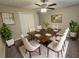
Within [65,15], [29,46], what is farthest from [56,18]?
[29,46]

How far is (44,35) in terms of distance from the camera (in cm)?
166

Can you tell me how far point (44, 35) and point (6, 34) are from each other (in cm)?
62

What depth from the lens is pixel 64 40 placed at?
156 cm

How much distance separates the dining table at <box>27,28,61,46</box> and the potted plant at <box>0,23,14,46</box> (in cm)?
30

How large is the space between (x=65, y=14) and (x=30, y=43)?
0.75 metres

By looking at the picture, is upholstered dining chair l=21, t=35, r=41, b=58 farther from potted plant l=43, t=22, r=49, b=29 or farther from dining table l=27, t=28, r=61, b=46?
potted plant l=43, t=22, r=49, b=29

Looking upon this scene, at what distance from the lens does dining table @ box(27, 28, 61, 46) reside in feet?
5.33

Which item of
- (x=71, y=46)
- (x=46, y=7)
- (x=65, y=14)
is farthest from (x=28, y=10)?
(x=71, y=46)

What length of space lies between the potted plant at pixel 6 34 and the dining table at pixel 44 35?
304 mm

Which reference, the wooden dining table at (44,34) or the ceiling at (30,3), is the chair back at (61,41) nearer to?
the wooden dining table at (44,34)

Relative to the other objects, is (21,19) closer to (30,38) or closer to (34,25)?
(34,25)

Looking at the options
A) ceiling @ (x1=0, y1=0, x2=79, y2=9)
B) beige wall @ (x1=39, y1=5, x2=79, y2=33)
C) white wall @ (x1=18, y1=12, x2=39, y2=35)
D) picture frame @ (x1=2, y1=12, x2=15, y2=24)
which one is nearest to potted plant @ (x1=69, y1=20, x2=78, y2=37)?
beige wall @ (x1=39, y1=5, x2=79, y2=33)

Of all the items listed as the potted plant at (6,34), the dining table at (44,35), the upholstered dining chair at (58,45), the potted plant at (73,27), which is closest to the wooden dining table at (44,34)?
the dining table at (44,35)

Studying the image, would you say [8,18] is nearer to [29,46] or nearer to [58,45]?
[29,46]
